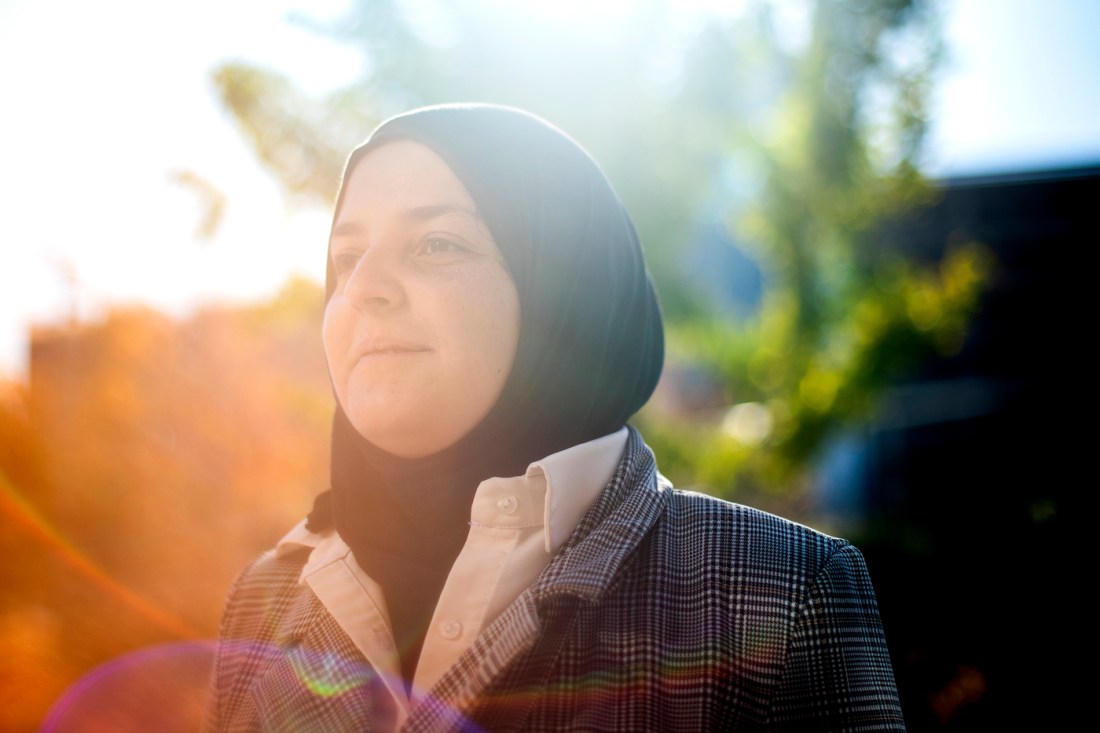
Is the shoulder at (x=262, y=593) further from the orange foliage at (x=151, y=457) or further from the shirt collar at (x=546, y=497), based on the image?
the orange foliage at (x=151, y=457)

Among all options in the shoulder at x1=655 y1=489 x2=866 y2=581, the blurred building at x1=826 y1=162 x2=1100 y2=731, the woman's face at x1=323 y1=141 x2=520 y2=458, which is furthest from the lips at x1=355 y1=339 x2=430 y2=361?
the blurred building at x1=826 y1=162 x2=1100 y2=731

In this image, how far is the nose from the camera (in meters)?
1.36

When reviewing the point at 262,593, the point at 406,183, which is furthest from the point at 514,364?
the point at 262,593

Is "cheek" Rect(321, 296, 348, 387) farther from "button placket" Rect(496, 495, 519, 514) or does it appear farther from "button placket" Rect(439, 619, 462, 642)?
"button placket" Rect(439, 619, 462, 642)

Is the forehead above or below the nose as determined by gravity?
above

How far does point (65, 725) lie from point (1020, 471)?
313 inches

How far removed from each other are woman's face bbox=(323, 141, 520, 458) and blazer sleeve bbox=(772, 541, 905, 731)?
0.71 meters

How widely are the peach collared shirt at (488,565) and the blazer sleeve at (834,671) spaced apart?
0.45 m

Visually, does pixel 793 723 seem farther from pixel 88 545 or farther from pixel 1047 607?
pixel 88 545

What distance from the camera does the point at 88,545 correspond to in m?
6.08

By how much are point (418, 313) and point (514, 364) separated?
225 millimetres

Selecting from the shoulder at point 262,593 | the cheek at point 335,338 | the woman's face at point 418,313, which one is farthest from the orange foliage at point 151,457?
the woman's face at point 418,313

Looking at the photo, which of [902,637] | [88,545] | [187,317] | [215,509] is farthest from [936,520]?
[88,545]

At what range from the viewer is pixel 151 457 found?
607 centimetres
